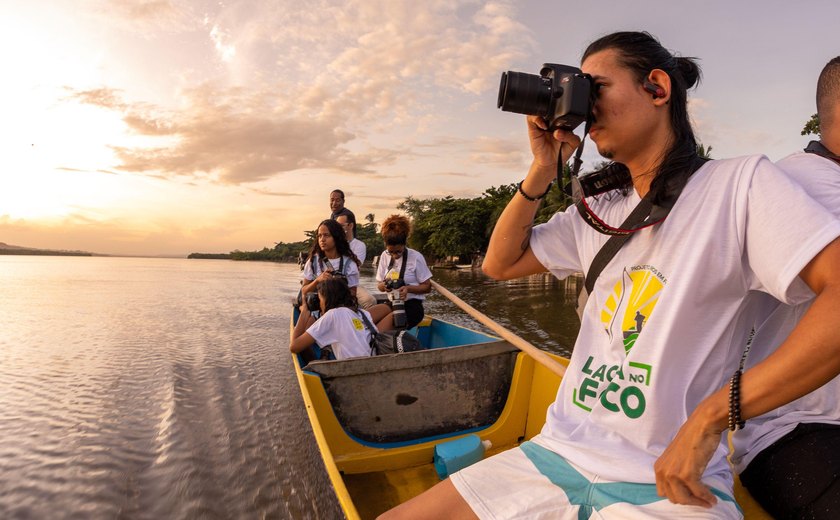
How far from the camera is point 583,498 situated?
1.15 m

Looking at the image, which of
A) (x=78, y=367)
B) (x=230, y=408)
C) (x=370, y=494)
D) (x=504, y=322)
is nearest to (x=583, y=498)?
(x=370, y=494)

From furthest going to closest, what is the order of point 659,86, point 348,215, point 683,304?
point 348,215
point 659,86
point 683,304

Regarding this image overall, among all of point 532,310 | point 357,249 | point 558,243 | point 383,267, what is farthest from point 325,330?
point 532,310

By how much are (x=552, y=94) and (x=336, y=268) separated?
202 inches

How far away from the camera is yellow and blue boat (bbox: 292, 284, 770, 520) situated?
9.65ft

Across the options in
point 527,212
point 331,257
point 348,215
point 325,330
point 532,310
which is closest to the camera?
point 527,212

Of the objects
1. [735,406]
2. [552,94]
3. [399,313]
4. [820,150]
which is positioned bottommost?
[399,313]

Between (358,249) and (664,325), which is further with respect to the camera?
(358,249)

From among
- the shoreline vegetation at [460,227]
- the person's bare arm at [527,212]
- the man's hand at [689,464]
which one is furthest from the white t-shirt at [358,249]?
the shoreline vegetation at [460,227]

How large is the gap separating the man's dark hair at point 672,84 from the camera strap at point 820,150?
1.16 feet

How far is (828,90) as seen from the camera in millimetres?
1378

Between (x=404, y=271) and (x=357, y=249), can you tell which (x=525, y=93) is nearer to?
(x=404, y=271)

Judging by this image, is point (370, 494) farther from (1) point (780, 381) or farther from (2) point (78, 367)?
(2) point (78, 367)

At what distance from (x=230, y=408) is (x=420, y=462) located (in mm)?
3758
